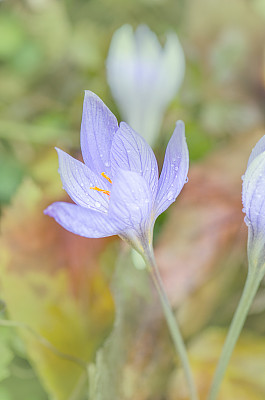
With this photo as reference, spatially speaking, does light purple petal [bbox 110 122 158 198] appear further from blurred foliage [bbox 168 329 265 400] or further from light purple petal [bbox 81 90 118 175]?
blurred foliage [bbox 168 329 265 400]

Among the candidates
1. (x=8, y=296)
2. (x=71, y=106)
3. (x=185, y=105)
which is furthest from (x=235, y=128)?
(x=8, y=296)

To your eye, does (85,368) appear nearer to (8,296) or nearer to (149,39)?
(8,296)

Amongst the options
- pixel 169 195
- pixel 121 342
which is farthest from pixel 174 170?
pixel 121 342

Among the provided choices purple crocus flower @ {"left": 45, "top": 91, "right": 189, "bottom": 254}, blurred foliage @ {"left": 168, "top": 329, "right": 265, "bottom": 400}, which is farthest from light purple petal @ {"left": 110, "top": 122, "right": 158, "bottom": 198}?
blurred foliage @ {"left": 168, "top": 329, "right": 265, "bottom": 400}

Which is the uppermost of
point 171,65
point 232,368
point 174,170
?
point 171,65

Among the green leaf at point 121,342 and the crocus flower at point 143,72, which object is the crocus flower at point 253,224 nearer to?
the green leaf at point 121,342

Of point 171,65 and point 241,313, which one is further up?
point 171,65

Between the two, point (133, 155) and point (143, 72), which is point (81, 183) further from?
point (143, 72)
